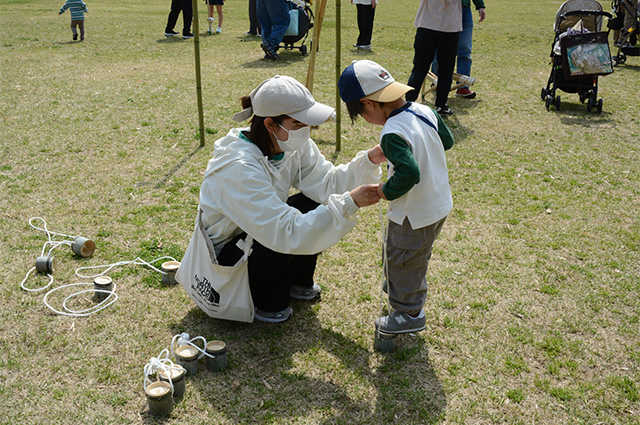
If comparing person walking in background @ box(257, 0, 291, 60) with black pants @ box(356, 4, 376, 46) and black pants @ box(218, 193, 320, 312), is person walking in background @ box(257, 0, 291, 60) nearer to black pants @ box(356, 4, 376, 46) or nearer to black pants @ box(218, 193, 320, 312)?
black pants @ box(356, 4, 376, 46)

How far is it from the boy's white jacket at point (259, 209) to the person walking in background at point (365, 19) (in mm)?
9036

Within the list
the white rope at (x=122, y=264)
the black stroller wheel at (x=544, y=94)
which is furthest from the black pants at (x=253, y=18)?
the white rope at (x=122, y=264)

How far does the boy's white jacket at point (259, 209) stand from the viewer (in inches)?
108

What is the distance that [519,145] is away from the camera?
6.21 metres

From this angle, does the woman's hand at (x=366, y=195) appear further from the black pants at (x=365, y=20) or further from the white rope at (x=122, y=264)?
the black pants at (x=365, y=20)

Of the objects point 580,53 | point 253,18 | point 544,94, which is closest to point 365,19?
point 253,18

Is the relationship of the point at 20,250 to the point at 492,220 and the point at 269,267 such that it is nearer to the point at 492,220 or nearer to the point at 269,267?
the point at 269,267

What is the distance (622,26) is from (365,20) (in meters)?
5.18

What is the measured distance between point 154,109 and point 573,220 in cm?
521

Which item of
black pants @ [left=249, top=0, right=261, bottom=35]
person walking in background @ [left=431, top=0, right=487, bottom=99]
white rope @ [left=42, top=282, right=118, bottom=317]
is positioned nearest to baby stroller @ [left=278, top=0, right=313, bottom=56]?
black pants @ [left=249, top=0, right=261, bottom=35]

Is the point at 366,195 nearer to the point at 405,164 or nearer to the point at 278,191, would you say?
the point at 405,164

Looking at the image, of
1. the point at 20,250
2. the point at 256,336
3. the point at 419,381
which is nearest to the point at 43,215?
the point at 20,250

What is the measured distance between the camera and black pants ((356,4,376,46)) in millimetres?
11461

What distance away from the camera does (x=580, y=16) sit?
754 centimetres
